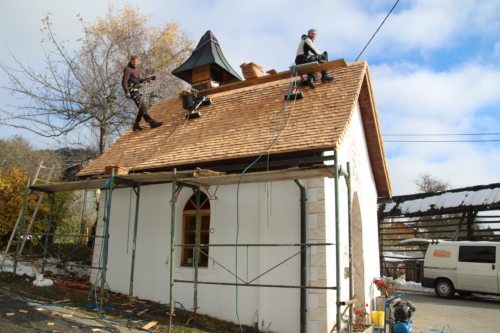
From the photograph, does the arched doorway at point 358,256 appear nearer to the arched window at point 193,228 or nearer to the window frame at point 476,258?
the arched window at point 193,228

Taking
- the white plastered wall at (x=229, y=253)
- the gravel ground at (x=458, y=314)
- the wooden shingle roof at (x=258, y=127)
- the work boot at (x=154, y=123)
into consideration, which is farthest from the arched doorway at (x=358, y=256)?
the work boot at (x=154, y=123)

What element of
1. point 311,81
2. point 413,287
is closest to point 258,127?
point 311,81

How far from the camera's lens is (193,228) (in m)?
9.90

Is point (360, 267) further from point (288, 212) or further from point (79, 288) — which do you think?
point (79, 288)

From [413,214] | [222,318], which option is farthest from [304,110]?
[413,214]

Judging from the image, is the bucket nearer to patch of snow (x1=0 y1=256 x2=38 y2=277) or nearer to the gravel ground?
the gravel ground

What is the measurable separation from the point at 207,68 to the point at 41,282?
8.39 m

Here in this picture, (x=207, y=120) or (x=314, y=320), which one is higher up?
(x=207, y=120)

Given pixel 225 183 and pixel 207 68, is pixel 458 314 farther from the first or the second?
pixel 207 68

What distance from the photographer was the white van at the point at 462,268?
15.0m

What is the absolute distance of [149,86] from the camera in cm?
1977

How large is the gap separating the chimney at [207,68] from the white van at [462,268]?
10.3 m

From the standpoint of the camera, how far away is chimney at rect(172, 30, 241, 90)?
14625 millimetres

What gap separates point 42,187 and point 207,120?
4.63 m
